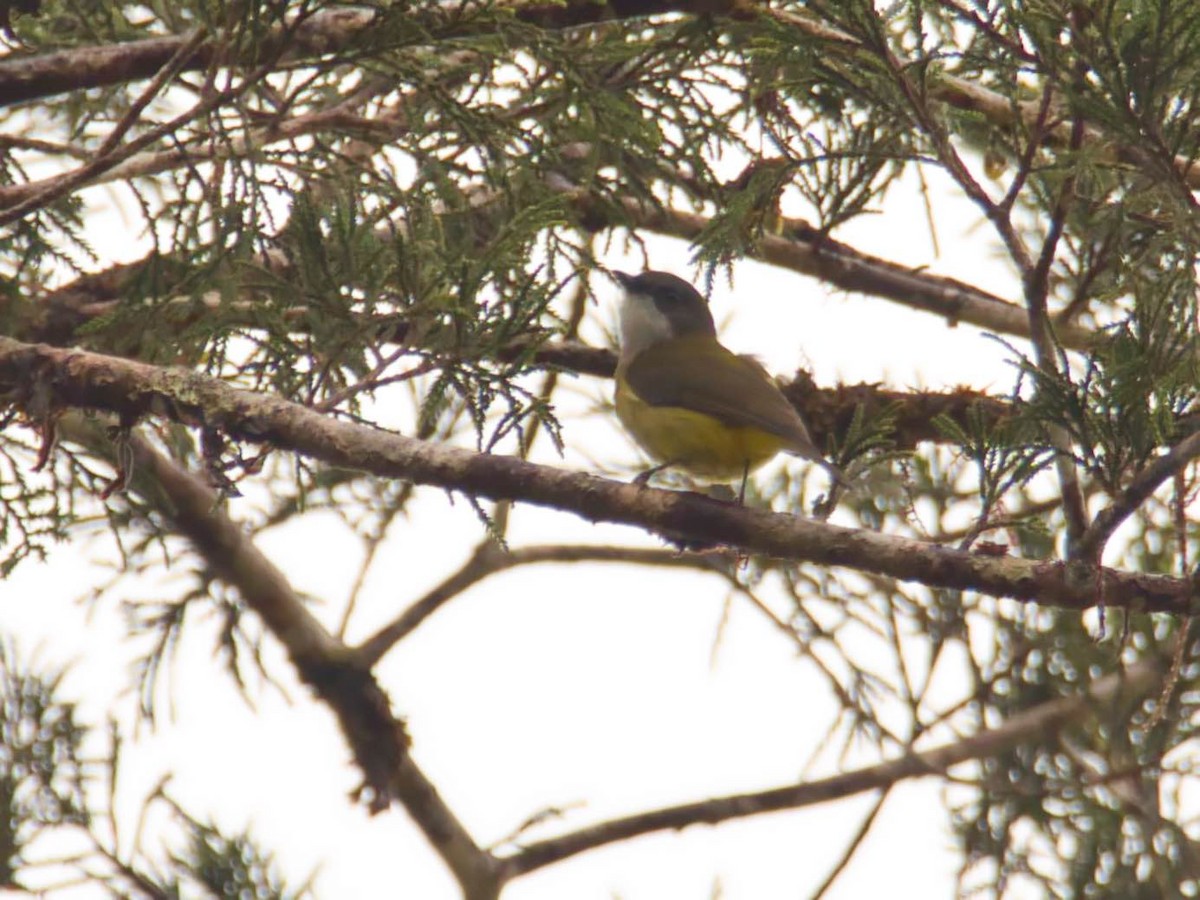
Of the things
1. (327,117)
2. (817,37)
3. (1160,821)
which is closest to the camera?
(817,37)

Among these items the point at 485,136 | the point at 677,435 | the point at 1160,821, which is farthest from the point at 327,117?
the point at 1160,821

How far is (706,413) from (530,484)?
154 centimetres

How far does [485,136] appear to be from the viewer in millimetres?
4500

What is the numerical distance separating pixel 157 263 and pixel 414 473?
128 centimetres

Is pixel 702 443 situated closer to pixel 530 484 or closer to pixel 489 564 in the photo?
pixel 530 484

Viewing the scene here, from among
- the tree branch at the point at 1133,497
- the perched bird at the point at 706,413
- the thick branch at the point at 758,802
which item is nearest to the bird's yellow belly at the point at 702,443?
the perched bird at the point at 706,413

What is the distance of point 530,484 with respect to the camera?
3.62m

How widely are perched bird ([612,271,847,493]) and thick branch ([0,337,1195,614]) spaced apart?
72 centimetres

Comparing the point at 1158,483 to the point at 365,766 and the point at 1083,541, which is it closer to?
the point at 1083,541

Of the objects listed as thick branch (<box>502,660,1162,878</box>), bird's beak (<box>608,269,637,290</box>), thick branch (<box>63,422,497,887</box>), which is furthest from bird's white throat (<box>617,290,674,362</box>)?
thick branch (<box>502,660,1162,878</box>)

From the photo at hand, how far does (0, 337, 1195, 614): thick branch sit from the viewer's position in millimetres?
3381

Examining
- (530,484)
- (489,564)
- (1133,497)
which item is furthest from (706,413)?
(1133,497)

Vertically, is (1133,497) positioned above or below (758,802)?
below

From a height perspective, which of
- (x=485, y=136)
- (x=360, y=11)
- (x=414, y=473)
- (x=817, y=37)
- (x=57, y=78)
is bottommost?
(x=414, y=473)
